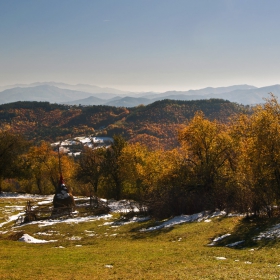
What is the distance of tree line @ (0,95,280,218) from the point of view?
102ft

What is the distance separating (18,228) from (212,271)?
30576 mm

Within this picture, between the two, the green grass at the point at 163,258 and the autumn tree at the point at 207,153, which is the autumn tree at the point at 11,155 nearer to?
the autumn tree at the point at 207,153

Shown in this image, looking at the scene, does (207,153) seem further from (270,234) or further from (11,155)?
(11,155)

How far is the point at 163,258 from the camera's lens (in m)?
19.2

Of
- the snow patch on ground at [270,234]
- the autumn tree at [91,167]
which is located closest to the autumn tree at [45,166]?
the autumn tree at [91,167]

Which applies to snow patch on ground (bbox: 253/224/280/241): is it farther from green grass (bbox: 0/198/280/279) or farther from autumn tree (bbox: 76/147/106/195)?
autumn tree (bbox: 76/147/106/195)

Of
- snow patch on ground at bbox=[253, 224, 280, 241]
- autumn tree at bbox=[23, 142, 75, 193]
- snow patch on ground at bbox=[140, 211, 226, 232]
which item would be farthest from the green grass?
autumn tree at bbox=[23, 142, 75, 193]

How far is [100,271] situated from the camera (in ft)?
53.1

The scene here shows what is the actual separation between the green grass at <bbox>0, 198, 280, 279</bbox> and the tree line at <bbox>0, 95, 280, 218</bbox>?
19.1 feet

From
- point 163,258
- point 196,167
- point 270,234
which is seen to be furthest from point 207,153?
point 163,258

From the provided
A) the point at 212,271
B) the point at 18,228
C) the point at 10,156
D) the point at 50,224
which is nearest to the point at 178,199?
the point at 50,224

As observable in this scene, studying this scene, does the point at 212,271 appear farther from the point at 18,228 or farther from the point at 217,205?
the point at 18,228

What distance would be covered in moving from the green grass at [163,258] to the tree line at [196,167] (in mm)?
5807

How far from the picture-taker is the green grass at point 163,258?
1512 cm
